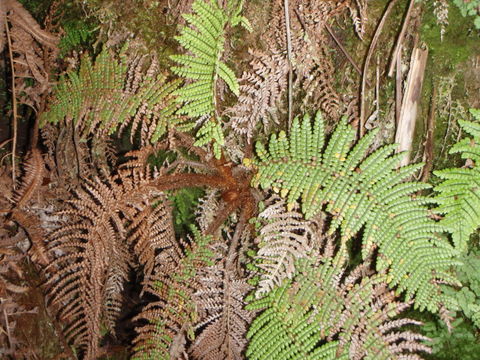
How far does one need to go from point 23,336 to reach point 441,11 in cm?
437

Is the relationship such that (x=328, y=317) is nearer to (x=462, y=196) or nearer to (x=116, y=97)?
(x=462, y=196)

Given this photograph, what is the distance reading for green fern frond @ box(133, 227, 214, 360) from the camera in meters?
2.62

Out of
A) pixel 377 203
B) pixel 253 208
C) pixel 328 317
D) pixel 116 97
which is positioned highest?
pixel 116 97

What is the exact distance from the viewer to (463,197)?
2014 mm

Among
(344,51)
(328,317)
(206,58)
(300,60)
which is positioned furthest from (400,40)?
(328,317)

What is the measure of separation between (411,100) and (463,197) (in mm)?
673

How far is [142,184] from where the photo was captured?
105 inches

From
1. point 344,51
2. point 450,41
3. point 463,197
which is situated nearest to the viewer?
point 463,197

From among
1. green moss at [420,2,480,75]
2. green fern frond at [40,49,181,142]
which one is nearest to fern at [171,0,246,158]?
green fern frond at [40,49,181,142]

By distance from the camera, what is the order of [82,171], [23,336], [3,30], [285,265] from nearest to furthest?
[285,265], [3,30], [82,171], [23,336]

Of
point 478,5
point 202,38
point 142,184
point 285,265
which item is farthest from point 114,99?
point 478,5

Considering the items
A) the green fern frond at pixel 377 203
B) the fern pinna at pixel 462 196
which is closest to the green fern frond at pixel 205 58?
the green fern frond at pixel 377 203

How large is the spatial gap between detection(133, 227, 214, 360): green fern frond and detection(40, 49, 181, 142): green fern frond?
2.84 ft

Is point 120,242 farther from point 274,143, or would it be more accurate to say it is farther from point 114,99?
point 274,143
